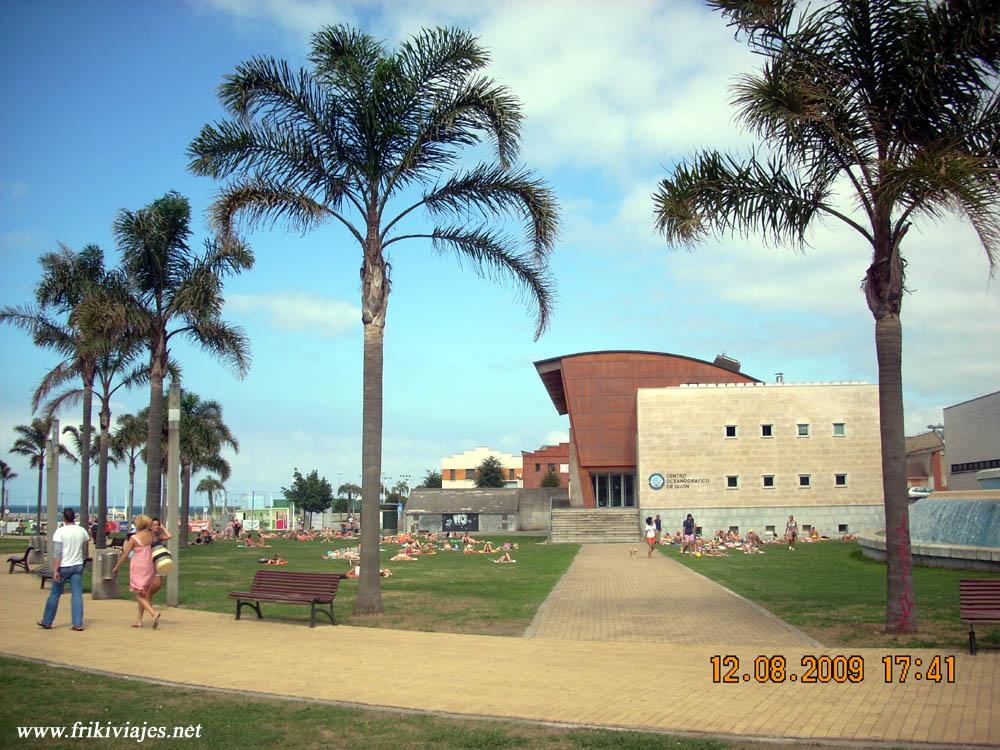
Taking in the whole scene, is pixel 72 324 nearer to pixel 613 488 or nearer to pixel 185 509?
pixel 185 509

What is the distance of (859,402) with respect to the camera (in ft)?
167

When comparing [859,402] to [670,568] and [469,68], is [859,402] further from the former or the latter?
[469,68]

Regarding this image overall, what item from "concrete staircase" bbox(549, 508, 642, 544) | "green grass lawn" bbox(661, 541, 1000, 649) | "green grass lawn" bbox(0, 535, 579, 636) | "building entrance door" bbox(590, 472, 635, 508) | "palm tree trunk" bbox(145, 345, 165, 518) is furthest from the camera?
"building entrance door" bbox(590, 472, 635, 508)

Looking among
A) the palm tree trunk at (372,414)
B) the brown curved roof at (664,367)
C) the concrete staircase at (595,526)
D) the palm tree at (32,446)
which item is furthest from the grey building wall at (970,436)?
the palm tree at (32,446)

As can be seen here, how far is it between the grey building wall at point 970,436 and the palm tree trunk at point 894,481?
148 ft

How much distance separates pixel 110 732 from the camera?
6.98 m

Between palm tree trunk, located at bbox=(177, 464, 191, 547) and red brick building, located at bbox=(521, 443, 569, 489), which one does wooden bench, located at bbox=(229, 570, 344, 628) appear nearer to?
palm tree trunk, located at bbox=(177, 464, 191, 547)

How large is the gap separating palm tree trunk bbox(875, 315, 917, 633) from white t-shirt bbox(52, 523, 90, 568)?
11.1m

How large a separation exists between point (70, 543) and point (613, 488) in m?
49.8

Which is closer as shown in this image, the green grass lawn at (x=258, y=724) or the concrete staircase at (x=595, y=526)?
the green grass lawn at (x=258, y=724)

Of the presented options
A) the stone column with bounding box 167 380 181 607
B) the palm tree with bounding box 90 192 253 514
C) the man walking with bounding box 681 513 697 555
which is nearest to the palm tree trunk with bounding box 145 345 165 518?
the palm tree with bounding box 90 192 253 514

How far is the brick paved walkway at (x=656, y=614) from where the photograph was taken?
12562 mm

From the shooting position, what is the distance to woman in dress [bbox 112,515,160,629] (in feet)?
41.7

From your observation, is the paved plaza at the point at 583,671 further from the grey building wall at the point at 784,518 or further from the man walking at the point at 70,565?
the grey building wall at the point at 784,518
